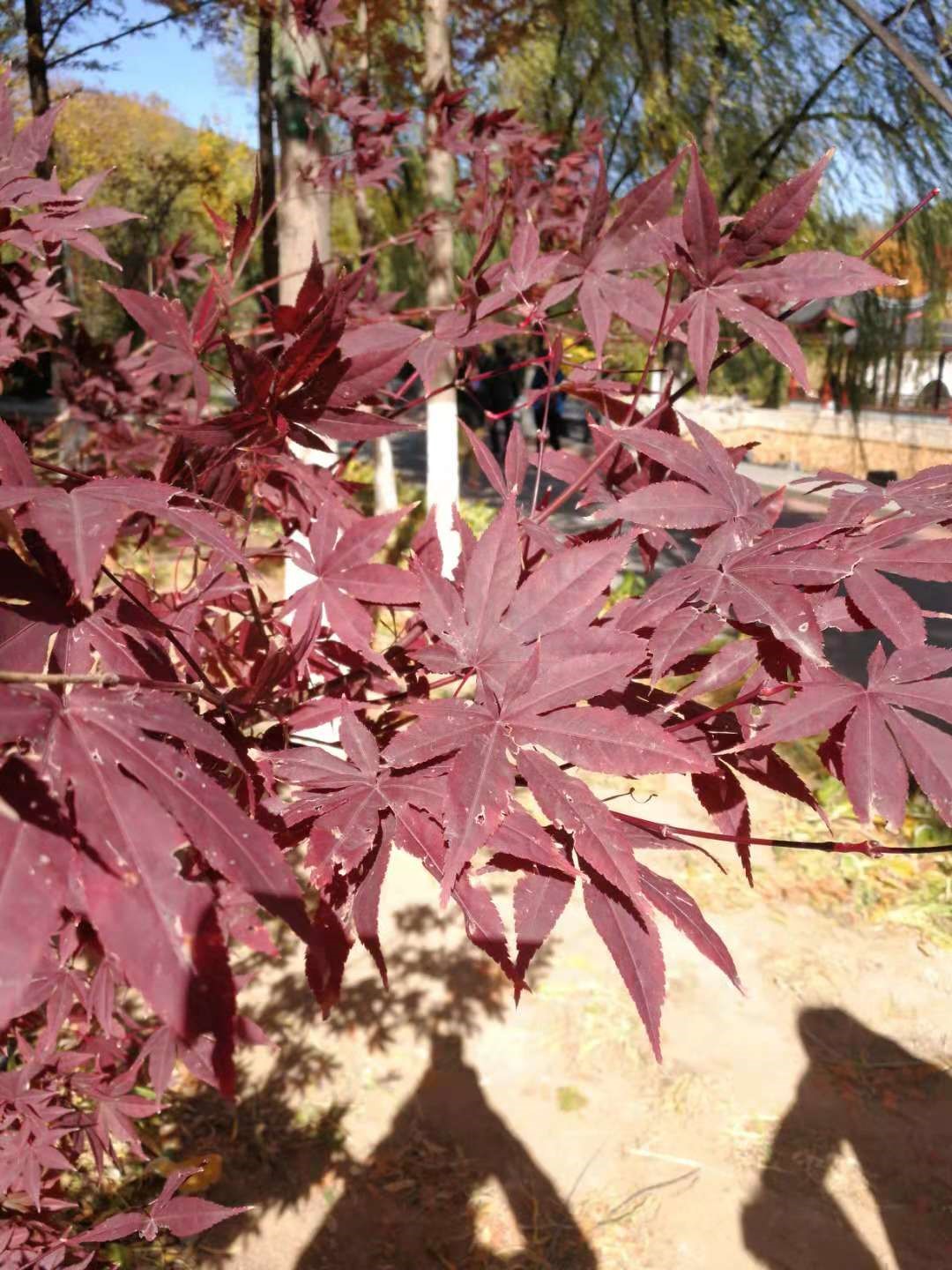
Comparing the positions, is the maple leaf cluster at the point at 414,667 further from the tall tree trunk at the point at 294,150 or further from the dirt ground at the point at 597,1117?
the tall tree trunk at the point at 294,150

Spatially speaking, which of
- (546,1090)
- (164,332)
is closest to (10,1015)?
(164,332)

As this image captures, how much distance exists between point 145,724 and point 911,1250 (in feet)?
8.50

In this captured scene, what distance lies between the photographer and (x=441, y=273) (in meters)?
5.91

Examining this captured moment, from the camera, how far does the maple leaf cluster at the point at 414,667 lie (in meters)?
0.55

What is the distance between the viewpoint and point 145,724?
0.61m

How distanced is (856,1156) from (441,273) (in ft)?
17.4

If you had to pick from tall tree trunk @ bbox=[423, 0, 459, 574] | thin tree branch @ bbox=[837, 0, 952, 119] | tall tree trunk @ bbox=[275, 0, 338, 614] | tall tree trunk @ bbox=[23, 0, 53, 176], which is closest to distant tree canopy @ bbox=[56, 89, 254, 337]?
tall tree trunk @ bbox=[23, 0, 53, 176]

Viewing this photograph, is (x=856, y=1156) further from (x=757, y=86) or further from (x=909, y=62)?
(x=757, y=86)

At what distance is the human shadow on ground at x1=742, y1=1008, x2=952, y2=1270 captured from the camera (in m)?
2.27

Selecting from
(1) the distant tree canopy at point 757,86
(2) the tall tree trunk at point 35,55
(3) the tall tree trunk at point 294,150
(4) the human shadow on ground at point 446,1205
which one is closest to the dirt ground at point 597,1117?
(4) the human shadow on ground at point 446,1205

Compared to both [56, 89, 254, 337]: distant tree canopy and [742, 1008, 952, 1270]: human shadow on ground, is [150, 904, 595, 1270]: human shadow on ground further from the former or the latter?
[56, 89, 254, 337]: distant tree canopy

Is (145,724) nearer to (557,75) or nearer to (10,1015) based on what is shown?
(10,1015)

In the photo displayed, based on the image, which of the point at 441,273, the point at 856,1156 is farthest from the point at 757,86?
the point at 856,1156

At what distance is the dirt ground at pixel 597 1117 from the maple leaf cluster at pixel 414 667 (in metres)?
1.19
